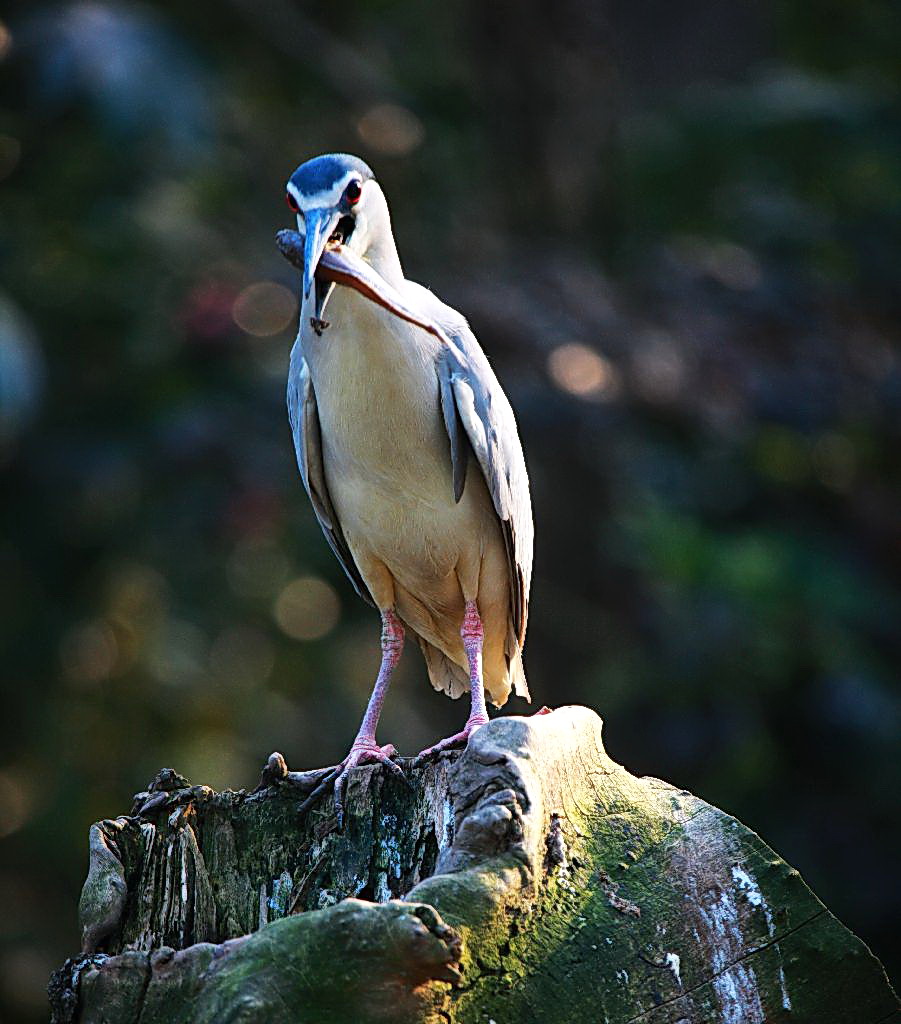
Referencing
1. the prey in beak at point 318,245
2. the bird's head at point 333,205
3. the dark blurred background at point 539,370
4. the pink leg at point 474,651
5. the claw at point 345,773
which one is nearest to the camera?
the claw at point 345,773

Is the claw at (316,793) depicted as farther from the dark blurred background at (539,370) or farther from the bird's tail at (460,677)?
the dark blurred background at (539,370)

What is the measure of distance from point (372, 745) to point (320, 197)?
168 centimetres

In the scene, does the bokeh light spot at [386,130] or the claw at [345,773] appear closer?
the claw at [345,773]

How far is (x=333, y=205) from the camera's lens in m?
4.68

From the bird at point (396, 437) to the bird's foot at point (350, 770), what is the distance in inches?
0.6

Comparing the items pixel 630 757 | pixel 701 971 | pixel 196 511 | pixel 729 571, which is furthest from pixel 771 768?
pixel 701 971

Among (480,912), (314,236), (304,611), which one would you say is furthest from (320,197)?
(304,611)

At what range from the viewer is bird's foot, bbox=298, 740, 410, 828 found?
405 centimetres

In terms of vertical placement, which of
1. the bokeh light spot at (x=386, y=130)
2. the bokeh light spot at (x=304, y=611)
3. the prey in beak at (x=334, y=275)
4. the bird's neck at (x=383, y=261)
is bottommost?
the prey in beak at (x=334, y=275)

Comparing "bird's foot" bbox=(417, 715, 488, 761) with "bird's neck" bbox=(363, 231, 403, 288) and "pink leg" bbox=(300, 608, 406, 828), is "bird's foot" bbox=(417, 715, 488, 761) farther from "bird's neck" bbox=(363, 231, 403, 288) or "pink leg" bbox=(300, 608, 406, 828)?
"bird's neck" bbox=(363, 231, 403, 288)

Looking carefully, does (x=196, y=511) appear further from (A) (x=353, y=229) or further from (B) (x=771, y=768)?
(A) (x=353, y=229)

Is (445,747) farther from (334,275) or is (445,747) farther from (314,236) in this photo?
(314,236)

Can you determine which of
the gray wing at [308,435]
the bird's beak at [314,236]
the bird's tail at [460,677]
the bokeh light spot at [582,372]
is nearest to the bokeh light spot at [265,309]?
the bokeh light spot at [582,372]

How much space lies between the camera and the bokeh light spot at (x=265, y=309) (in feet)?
33.7
